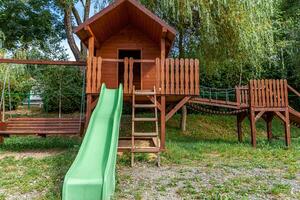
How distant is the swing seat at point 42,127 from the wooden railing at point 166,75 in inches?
42.8

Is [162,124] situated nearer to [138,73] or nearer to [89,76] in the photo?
[89,76]

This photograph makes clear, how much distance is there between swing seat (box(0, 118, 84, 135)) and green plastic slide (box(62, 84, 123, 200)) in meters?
1.44

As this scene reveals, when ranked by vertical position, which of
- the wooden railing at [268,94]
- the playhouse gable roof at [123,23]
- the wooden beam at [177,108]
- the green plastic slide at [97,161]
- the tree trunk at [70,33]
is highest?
the tree trunk at [70,33]

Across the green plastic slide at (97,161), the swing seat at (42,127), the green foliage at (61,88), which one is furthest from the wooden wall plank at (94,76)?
the green foliage at (61,88)

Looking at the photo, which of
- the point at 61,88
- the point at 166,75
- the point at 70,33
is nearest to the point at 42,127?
the point at 166,75

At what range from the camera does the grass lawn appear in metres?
4.50

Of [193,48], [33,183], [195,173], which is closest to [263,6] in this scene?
[193,48]

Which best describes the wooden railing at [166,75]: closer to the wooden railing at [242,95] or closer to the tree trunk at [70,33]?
the wooden railing at [242,95]

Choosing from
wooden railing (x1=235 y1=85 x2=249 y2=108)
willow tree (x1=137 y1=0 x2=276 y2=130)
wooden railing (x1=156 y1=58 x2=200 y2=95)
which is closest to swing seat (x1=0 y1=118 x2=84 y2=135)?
wooden railing (x1=156 y1=58 x2=200 y2=95)

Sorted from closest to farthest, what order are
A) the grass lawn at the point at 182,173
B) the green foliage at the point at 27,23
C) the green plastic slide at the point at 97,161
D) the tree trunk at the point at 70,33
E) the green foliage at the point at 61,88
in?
1. the green plastic slide at the point at 97,161
2. the grass lawn at the point at 182,173
3. the green foliage at the point at 61,88
4. the tree trunk at the point at 70,33
5. the green foliage at the point at 27,23

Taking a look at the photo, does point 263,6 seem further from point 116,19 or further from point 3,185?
point 3,185

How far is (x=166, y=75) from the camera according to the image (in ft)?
24.8

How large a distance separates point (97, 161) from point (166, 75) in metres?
3.72

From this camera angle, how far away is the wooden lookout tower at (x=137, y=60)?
7489 mm
